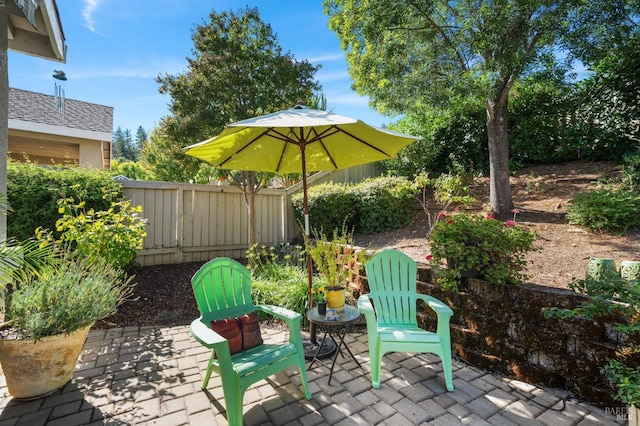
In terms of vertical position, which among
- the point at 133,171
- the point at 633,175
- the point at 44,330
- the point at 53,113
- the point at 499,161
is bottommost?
the point at 44,330

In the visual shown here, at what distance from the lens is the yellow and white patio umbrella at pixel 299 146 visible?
8.90 feet

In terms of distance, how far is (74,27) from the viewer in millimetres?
4688

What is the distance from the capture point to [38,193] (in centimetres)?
385

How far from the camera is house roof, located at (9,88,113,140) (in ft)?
26.9

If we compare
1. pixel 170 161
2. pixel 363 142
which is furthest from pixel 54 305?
pixel 170 161

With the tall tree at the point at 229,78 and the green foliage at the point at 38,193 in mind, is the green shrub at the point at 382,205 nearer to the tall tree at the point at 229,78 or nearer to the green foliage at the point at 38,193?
the tall tree at the point at 229,78

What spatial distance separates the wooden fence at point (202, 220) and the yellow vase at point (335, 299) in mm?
3574

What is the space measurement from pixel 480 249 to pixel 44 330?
10.9ft

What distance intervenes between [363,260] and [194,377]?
6.83ft

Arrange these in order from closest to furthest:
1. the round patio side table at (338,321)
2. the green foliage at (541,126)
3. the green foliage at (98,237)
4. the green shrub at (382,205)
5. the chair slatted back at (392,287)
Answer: the round patio side table at (338,321) → the chair slatted back at (392,287) → the green foliage at (98,237) → the green shrub at (382,205) → the green foliage at (541,126)

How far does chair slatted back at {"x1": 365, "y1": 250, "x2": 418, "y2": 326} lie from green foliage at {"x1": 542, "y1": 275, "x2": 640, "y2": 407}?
42.5 inches

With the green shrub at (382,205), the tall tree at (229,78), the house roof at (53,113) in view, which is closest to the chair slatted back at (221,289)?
the tall tree at (229,78)

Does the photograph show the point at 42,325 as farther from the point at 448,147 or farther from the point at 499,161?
the point at 448,147

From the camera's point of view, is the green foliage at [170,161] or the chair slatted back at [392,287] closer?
the chair slatted back at [392,287]
